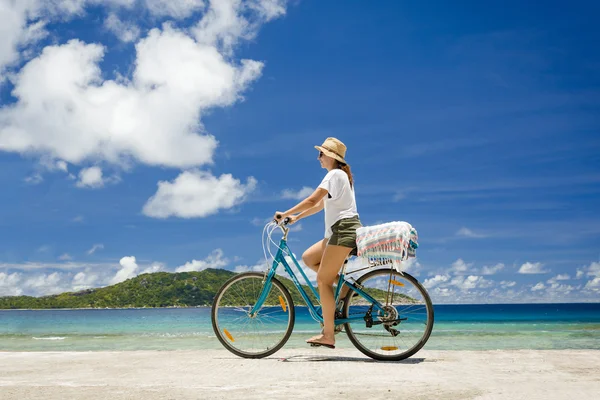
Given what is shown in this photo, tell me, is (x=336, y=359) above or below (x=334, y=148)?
below

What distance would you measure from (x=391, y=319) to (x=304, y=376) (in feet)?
4.92

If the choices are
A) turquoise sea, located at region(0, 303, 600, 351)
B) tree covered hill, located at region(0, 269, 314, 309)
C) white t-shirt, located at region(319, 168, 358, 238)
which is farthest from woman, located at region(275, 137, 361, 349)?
tree covered hill, located at region(0, 269, 314, 309)

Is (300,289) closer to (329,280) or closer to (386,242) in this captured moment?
(329,280)

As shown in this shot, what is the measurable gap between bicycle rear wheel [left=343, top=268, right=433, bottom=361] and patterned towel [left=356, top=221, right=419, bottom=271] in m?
0.28

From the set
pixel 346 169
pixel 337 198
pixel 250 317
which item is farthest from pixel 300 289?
pixel 346 169

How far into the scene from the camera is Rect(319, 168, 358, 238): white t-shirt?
6274 millimetres

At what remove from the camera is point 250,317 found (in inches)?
268

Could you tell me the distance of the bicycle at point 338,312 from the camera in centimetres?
645

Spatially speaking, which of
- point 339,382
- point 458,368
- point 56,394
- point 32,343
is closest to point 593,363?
point 458,368

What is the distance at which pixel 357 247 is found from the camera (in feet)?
20.7

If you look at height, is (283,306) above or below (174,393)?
above

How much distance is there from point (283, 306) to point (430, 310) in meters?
1.63

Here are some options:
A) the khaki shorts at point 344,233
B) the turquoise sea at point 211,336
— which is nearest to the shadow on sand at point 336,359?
the khaki shorts at point 344,233

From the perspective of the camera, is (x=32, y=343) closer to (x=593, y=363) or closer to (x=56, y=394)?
(x=56, y=394)
